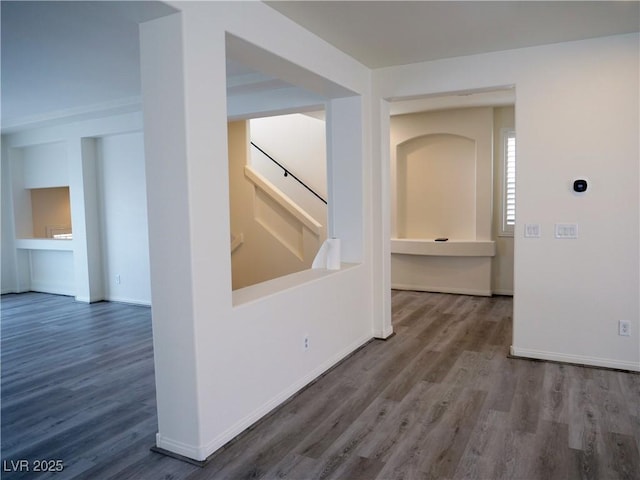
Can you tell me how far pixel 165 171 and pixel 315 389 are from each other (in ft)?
6.24

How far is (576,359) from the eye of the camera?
3.89m

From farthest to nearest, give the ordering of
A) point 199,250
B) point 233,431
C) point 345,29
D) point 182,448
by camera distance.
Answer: point 345,29, point 233,431, point 182,448, point 199,250

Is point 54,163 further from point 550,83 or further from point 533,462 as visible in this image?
point 533,462

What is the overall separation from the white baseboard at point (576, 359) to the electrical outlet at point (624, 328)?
0.22 m

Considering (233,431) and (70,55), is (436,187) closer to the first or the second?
(70,55)

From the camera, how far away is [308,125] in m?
8.03

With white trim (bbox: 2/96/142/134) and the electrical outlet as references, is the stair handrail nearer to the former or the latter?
white trim (bbox: 2/96/142/134)

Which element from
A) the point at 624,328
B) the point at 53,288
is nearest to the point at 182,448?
the point at 624,328

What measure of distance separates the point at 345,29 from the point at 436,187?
399 centimetres

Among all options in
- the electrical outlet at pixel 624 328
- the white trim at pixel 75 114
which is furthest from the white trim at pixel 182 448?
the white trim at pixel 75 114

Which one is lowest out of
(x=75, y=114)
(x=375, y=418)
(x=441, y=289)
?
(x=375, y=418)

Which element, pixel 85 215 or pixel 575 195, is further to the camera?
pixel 85 215

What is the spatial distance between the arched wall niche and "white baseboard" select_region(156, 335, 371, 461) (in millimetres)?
3959

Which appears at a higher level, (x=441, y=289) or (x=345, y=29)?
(x=345, y=29)
